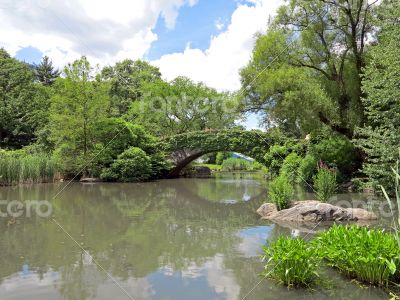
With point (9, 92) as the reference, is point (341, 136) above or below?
below

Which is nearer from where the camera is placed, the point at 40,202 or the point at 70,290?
the point at 70,290

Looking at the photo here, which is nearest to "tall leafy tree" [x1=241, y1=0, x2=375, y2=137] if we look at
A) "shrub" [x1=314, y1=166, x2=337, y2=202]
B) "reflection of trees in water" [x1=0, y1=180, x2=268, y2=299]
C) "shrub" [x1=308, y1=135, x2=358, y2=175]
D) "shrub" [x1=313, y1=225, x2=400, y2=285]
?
"shrub" [x1=308, y1=135, x2=358, y2=175]

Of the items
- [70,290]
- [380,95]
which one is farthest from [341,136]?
[70,290]

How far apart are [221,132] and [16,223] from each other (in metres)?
17.6

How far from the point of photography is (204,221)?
10.3 m

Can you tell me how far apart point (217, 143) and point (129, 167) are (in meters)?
6.15

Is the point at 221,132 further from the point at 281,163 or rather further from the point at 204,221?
the point at 204,221

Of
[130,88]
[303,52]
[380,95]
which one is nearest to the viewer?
[380,95]

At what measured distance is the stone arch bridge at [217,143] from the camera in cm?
2448

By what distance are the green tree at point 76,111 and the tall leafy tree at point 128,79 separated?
47.4ft

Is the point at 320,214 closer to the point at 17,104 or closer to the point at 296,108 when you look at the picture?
the point at 296,108

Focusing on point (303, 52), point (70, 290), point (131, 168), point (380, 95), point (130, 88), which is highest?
point (130, 88)

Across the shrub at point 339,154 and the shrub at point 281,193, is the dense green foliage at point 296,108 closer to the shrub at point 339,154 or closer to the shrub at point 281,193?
the shrub at point 339,154

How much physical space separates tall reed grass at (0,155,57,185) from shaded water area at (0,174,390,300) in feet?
24.5
